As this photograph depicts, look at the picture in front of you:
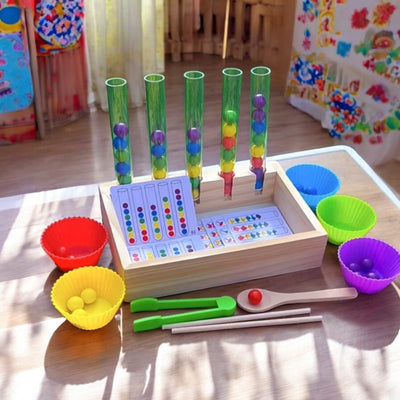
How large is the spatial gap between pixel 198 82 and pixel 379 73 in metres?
1.59

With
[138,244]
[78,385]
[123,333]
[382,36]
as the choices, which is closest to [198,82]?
[138,244]

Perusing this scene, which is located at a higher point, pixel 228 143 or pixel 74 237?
pixel 228 143

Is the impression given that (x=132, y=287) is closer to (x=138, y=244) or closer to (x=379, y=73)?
(x=138, y=244)

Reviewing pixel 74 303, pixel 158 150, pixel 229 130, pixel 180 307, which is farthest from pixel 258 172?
pixel 74 303

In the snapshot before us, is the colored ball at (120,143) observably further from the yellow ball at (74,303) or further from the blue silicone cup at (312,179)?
the blue silicone cup at (312,179)

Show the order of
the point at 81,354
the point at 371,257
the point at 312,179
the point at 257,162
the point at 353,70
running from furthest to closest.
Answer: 1. the point at 353,70
2. the point at 312,179
3. the point at 257,162
4. the point at 371,257
5. the point at 81,354

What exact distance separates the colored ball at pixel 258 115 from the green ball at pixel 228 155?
3.5 inches

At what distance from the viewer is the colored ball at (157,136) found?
1201 millimetres

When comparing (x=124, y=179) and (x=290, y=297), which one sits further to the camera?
(x=124, y=179)

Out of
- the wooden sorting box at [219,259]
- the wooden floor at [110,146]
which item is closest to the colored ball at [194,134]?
the wooden sorting box at [219,259]

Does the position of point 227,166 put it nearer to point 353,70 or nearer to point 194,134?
point 194,134

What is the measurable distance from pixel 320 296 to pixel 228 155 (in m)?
0.37

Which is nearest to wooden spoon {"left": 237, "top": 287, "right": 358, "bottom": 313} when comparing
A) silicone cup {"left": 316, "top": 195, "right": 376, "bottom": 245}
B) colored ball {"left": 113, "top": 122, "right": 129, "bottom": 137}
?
silicone cup {"left": 316, "top": 195, "right": 376, "bottom": 245}

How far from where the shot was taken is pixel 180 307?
3.58 feet
